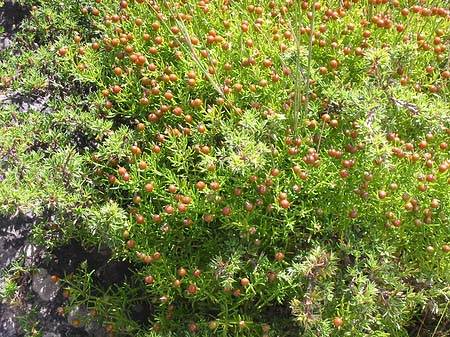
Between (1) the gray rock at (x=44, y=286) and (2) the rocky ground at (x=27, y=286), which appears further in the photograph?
(1) the gray rock at (x=44, y=286)

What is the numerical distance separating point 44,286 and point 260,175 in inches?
52.5

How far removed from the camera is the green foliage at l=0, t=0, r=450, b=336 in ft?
8.57

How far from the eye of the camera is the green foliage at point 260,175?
261cm

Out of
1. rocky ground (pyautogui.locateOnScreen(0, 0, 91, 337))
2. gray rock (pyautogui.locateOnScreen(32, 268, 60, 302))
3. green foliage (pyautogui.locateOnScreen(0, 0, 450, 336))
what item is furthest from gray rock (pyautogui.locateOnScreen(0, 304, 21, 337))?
green foliage (pyautogui.locateOnScreen(0, 0, 450, 336))

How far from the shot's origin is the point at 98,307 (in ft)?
9.55

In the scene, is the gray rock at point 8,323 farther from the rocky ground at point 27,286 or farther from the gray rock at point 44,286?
the gray rock at point 44,286

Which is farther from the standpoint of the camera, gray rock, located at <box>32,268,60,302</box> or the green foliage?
gray rock, located at <box>32,268,60,302</box>

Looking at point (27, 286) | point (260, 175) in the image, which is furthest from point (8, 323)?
point (260, 175)

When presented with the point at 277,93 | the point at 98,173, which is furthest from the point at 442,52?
the point at 98,173

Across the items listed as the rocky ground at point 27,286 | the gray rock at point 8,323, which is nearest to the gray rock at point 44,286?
the rocky ground at point 27,286

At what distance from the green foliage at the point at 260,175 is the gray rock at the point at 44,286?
7.3 inches

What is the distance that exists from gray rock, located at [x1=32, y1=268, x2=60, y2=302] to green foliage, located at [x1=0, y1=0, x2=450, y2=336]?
185mm

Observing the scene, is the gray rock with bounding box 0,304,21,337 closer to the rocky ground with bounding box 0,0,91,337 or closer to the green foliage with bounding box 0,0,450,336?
the rocky ground with bounding box 0,0,91,337

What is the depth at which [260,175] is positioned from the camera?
2701mm
